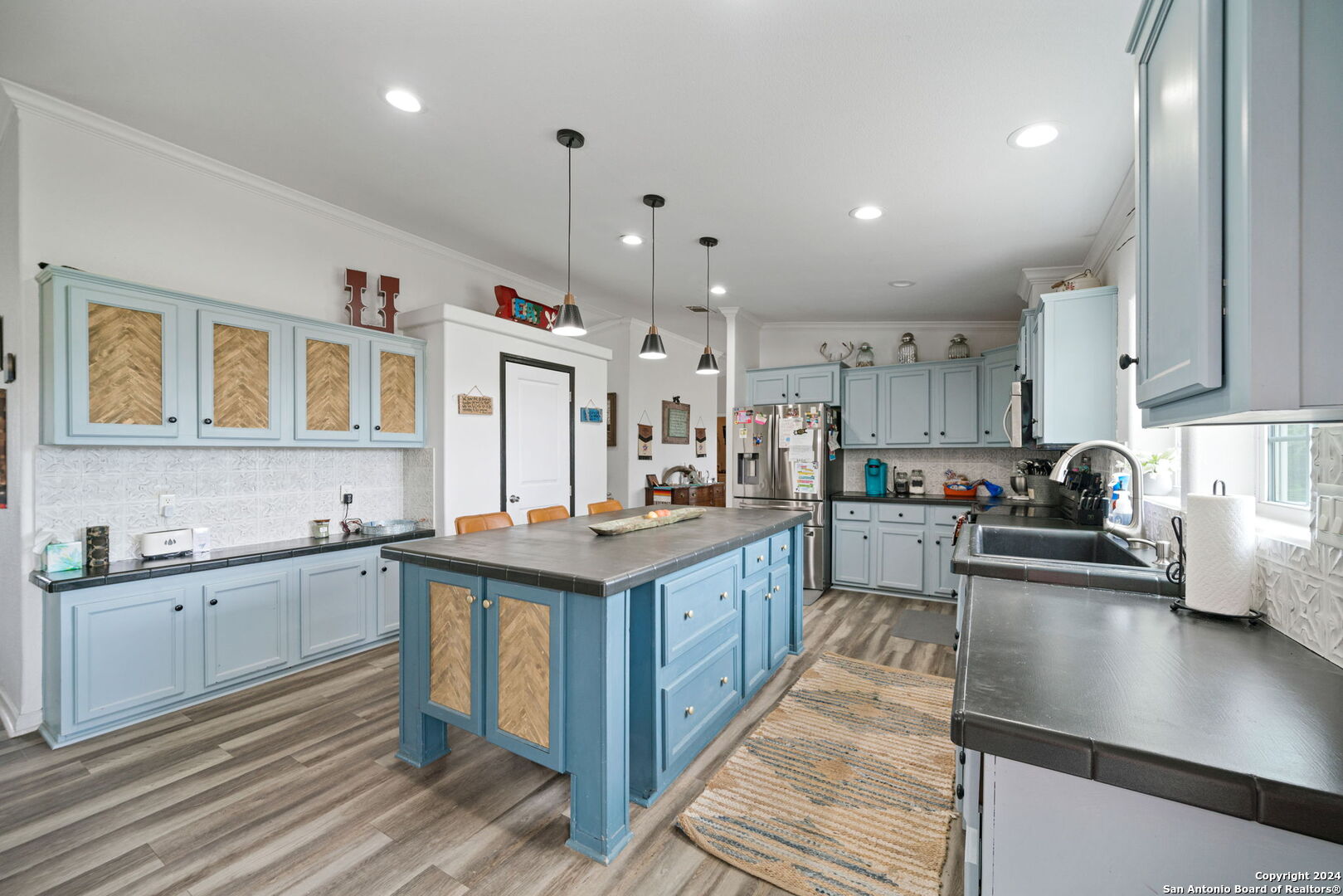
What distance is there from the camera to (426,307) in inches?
150

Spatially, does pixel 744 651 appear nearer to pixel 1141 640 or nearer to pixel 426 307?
pixel 1141 640

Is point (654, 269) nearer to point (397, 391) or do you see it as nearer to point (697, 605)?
point (397, 391)

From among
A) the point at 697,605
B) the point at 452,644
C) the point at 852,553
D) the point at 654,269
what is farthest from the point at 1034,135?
the point at 852,553

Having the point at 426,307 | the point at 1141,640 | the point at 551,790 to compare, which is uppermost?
the point at 426,307

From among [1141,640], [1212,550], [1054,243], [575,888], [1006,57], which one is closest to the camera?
[1141,640]

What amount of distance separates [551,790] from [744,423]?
3802mm

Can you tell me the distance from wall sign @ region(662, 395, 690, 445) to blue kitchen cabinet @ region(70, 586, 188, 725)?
15.8ft

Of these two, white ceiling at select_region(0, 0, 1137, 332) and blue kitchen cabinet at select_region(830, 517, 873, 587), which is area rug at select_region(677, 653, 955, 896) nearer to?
blue kitchen cabinet at select_region(830, 517, 873, 587)

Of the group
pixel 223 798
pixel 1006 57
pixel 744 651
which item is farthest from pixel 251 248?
pixel 1006 57

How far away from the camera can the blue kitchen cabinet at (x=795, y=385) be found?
543 centimetres

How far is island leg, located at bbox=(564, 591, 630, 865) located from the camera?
1778 millimetres

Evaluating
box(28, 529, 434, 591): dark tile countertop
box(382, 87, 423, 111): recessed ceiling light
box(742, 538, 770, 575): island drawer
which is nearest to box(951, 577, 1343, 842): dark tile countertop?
box(742, 538, 770, 575): island drawer

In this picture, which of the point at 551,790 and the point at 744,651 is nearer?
the point at 551,790

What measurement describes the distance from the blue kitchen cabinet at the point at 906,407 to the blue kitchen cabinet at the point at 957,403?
0.08m
